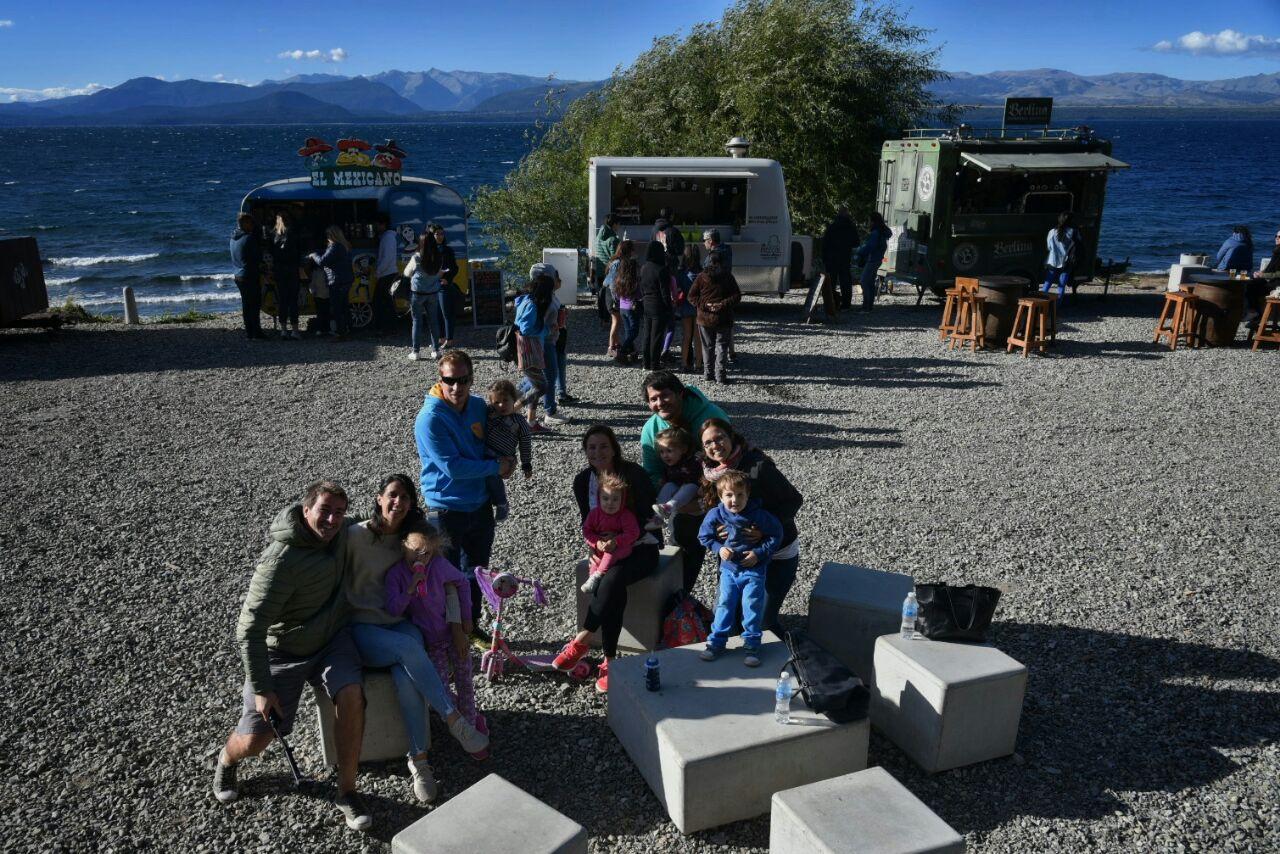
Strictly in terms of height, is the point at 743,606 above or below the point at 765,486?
below

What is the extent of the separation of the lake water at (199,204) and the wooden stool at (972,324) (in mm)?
19477

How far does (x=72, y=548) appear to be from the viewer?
6969mm

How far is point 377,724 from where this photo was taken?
14.5 feet

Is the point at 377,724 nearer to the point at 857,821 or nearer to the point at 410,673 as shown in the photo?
the point at 410,673

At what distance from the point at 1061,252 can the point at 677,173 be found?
20.7 feet

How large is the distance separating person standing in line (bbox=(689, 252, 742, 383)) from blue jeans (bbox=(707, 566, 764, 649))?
6.44 meters

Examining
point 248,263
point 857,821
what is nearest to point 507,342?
point 248,263

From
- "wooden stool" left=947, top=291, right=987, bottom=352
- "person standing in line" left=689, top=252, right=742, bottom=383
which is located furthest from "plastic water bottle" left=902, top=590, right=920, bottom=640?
"wooden stool" left=947, top=291, right=987, bottom=352

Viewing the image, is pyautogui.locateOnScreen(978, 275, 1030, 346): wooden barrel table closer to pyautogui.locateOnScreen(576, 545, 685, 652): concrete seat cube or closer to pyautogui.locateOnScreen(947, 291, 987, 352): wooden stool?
pyautogui.locateOnScreen(947, 291, 987, 352): wooden stool

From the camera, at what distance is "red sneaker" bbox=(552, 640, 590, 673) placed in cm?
519

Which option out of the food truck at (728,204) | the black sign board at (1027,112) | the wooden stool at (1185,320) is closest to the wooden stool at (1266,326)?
the wooden stool at (1185,320)

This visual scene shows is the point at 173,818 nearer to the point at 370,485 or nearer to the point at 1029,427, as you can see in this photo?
the point at 370,485

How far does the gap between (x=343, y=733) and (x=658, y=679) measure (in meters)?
1.43

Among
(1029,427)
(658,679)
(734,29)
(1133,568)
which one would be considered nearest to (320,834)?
(658,679)
